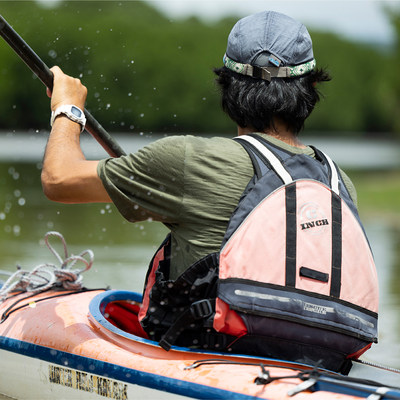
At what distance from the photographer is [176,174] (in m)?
2.53

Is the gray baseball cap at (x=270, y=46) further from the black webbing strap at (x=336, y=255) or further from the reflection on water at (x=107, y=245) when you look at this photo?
the reflection on water at (x=107, y=245)

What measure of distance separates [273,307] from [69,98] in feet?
3.67

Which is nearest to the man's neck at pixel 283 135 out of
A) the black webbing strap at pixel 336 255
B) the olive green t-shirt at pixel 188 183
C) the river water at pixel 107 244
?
the olive green t-shirt at pixel 188 183

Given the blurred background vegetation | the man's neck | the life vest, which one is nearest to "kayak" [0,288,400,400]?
the life vest

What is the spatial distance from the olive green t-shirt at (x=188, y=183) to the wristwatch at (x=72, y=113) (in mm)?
308

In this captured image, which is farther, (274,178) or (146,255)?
(146,255)

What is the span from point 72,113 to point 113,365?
36.3 inches

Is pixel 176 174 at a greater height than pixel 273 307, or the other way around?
pixel 176 174

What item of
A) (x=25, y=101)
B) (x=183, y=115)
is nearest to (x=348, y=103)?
(x=183, y=115)

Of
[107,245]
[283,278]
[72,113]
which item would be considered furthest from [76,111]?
[107,245]

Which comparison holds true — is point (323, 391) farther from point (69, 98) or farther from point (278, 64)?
point (69, 98)

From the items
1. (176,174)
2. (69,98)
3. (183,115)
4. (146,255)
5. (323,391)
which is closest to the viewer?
(323,391)

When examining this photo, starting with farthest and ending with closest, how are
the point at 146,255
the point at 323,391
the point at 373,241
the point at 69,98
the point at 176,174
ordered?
the point at 373,241 → the point at 146,255 → the point at 69,98 → the point at 176,174 → the point at 323,391

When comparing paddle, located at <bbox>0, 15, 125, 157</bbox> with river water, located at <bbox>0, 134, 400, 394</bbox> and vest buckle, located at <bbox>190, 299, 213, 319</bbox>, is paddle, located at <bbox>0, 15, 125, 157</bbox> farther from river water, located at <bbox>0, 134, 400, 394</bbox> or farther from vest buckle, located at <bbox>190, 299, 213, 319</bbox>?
vest buckle, located at <bbox>190, 299, 213, 319</bbox>
